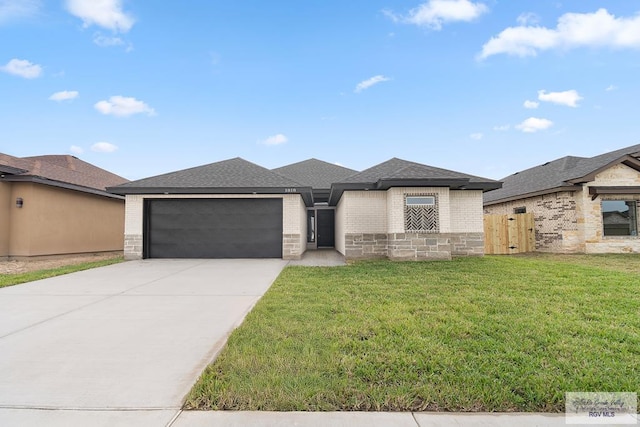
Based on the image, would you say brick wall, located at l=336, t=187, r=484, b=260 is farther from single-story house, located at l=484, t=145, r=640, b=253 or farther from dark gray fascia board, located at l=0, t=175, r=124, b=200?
dark gray fascia board, located at l=0, t=175, r=124, b=200

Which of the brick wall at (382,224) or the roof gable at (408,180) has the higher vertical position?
the roof gable at (408,180)

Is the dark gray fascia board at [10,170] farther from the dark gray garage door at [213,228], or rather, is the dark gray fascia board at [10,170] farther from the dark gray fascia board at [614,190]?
the dark gray fascia board at [614,190]

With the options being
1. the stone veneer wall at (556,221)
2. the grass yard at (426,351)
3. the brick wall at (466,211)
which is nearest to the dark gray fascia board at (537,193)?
the stone veneer wall at (556,221)

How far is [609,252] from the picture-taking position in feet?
43.1

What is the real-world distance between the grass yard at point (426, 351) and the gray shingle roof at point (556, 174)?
995 cm

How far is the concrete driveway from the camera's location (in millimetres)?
2350

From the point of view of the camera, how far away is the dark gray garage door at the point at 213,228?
489 inches

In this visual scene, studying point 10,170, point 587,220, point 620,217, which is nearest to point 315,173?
point 587,220

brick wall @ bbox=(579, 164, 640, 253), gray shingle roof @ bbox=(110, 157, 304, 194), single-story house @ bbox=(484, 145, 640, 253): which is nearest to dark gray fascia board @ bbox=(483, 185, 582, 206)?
single-story house @ bbox=(484, 145, 640, 253)

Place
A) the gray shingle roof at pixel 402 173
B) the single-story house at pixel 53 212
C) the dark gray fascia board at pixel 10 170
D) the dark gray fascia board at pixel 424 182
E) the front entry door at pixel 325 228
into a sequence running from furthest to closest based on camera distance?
the front entry door at pixel 325 228 < the single-story house at pixel 53 212 < the dark gray fascia board at pixel 10 170 < the gray shingle roof at pixel 402 173 < the dark gray fascia board at pixel 424 182

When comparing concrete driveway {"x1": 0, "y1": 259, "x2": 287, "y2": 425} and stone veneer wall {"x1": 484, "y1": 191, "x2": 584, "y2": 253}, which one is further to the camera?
stone veneer wall {"x1": 484, "y1": 191, "x2": 584, "y2": 253}

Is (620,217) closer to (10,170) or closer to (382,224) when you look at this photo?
(382,224)

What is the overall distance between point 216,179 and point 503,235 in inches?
524

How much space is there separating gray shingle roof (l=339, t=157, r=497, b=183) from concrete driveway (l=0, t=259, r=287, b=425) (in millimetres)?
6312
